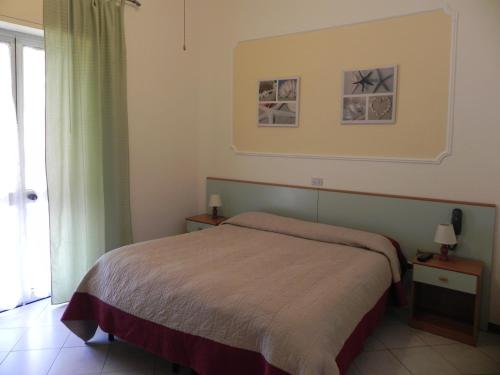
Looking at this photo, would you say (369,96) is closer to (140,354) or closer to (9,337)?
(140,354)

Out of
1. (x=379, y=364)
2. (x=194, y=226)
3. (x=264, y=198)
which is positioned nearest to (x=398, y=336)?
(x=379, y=364)

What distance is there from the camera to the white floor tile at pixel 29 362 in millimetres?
2398

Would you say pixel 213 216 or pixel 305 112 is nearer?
pixel 305 112

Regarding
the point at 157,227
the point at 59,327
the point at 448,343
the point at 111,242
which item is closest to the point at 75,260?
the point at 111,242

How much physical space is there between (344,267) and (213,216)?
6.49 feet

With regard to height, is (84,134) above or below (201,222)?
above

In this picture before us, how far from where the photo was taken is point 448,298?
10.3 ft

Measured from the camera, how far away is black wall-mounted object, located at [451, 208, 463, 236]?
2.96 m

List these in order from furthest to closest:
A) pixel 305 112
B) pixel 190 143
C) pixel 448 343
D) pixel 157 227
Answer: pixel 190 143 < pixel 157 227 < pixel 305 112 < pixel 448 343

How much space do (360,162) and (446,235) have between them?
37.2 inches

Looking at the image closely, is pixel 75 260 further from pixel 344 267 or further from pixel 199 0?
pixel 199 0

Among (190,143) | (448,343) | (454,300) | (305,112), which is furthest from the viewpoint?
(190,143)

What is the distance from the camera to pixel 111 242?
3537mm

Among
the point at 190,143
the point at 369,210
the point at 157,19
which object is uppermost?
the point at 157,19
